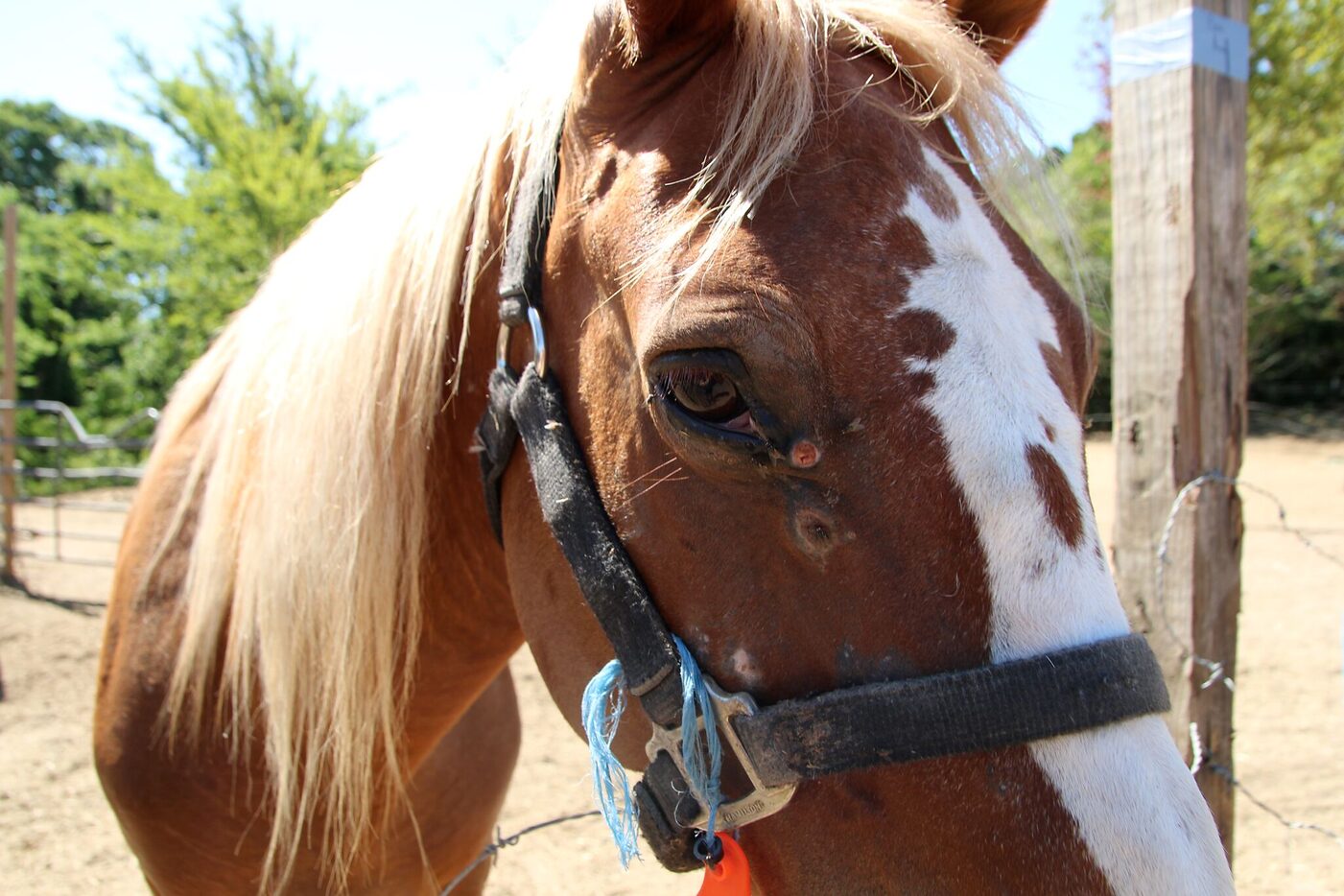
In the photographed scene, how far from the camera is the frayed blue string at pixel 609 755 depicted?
110cm

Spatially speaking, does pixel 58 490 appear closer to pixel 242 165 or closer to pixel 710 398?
pixel 242 165

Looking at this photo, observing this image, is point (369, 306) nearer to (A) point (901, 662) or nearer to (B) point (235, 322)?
(B) point (235, 322)

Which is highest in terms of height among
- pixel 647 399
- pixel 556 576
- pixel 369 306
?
pixel 369 306

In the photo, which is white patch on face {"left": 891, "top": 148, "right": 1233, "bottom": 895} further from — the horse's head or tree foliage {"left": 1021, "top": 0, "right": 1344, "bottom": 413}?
tree foliage {"left": 1021, "top": 0, "right": 1344, "bottom": 413}

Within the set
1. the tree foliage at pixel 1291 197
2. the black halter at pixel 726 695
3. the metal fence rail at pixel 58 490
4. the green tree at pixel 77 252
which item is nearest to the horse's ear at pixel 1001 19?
the black halter at pixel 726 695

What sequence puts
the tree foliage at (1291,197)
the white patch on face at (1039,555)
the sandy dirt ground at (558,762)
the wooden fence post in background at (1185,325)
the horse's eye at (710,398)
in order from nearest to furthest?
the white patch on face at (1039,555)
the horse's eye at (710,398)
the wooden fence post in background at (1185,325)
the sandy dirt ground at (558,762)
the tree foliage at (1291,197)

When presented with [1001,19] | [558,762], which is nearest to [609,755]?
[1001,19]

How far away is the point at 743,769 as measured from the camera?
3.36ft

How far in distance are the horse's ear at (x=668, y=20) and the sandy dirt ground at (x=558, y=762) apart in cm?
102

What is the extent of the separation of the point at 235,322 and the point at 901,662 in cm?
167

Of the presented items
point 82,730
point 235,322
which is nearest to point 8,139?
point 82,730

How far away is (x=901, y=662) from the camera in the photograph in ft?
2.94

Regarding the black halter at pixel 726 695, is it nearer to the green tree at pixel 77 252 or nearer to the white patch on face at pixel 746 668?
the white patch on face at pixel 746 668

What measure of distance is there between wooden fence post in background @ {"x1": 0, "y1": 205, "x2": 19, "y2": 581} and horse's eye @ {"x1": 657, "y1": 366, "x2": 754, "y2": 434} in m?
8.37
